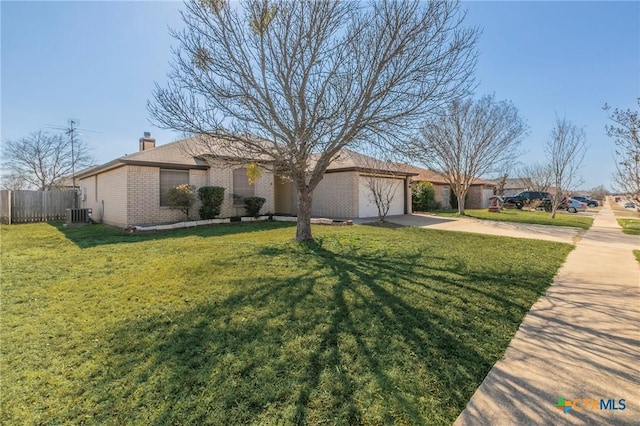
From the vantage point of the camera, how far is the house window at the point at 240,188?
50.0ft

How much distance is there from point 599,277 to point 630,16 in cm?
638

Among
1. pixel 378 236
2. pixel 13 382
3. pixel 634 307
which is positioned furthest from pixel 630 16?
pixel 13 382

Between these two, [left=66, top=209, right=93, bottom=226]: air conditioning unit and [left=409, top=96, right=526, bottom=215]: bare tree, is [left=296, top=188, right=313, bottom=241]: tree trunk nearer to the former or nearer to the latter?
[left=66, top=209, right=93, bottom=226]: air conditioning unit

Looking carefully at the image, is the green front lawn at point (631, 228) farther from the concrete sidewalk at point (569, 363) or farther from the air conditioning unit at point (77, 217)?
the air conditioning unit at point (77, 217)

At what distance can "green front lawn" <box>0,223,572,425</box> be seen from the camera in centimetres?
246

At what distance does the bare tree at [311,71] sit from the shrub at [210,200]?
20.0 feet

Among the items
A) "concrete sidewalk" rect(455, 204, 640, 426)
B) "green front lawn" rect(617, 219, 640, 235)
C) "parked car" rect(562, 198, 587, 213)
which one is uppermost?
"parked car" rect(562, 198, 587, 213)

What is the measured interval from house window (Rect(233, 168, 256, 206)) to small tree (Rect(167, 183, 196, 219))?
2.31 meters

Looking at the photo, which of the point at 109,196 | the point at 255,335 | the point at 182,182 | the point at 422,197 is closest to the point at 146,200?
the point at 182,182

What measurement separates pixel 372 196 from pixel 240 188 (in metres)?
7.10

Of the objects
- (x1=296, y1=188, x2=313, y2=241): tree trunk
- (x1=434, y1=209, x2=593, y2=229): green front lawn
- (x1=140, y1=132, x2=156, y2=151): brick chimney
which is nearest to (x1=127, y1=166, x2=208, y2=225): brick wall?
(x1=140, y1=132, x2=156, y2=151): brick chimney

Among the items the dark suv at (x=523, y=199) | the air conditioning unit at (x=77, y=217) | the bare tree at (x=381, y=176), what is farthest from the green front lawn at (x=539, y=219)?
the air conditioning unit at (x=77, y=217)

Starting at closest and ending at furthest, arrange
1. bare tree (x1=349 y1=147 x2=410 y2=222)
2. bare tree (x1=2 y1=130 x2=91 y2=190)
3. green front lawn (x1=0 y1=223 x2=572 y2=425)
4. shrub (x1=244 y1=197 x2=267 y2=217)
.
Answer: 1. green front lawn (x1=0 y1=223 x2=572 y2=425)
2. bare tree (x1=349 y1=147 x2=410 y2=222)
3. shrub (x1=244 y1=197 x2=267 y2=217)
4. bare tree (x1=2 y1=130 x2=91 y2=190)

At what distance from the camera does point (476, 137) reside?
20.2m
